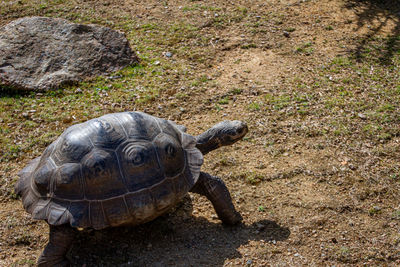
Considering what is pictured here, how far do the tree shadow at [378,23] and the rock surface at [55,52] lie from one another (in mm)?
3737

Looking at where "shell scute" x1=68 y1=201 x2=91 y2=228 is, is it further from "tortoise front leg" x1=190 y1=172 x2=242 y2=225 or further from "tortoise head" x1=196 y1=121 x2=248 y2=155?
"tortoise head" x1=196 y1=121 x2=248 y2=155

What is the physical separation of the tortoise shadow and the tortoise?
13.7 inches

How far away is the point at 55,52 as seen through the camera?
6.26 meters

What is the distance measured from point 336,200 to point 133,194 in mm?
2088

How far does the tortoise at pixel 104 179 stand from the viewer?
11.0 ft

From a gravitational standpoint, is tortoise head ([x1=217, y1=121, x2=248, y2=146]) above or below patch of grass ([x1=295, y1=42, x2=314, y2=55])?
above

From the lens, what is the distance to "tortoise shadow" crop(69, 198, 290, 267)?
3.63m

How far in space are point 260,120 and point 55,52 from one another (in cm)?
328

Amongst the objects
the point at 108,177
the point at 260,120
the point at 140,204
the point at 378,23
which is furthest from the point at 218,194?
the point at 378,23

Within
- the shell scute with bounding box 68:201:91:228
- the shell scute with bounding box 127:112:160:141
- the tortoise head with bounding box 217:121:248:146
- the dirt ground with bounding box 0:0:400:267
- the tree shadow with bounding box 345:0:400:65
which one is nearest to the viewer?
the shell scute with bounding box 68:201:91:228

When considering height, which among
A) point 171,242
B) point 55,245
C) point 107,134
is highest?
point 107,134

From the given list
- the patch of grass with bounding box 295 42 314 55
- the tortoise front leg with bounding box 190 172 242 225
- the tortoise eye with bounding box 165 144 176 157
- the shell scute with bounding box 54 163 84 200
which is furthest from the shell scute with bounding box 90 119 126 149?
the patch of grass with bounding box 295 42 314 55

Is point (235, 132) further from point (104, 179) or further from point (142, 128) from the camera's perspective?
point (104, 179)

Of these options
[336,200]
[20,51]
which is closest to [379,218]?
[336,200]
